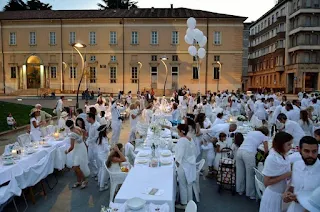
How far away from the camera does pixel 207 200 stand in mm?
6324

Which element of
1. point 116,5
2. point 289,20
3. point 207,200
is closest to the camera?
point 207,200

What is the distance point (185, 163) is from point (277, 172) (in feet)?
6.91

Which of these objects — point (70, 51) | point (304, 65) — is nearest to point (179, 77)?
point (70, 51)

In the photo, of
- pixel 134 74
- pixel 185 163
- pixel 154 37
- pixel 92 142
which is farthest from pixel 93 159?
pixel 154 37

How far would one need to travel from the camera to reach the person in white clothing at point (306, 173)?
3.18 meters

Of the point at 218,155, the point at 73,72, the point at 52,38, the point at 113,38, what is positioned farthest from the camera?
the point at 52,38

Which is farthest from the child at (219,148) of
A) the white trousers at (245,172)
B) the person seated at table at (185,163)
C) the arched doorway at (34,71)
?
the arched doorway at (34,71)

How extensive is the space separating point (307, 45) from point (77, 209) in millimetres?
51928

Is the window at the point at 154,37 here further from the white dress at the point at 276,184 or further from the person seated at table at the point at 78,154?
the white dress at the point at 276,184

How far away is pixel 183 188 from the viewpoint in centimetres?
568

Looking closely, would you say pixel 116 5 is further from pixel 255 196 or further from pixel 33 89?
pixel 255 196

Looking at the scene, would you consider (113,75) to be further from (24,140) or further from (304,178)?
(304,178)

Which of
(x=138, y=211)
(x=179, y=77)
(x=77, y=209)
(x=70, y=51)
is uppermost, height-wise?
(x=70, y=51)

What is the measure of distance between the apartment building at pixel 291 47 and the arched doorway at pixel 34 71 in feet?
141
